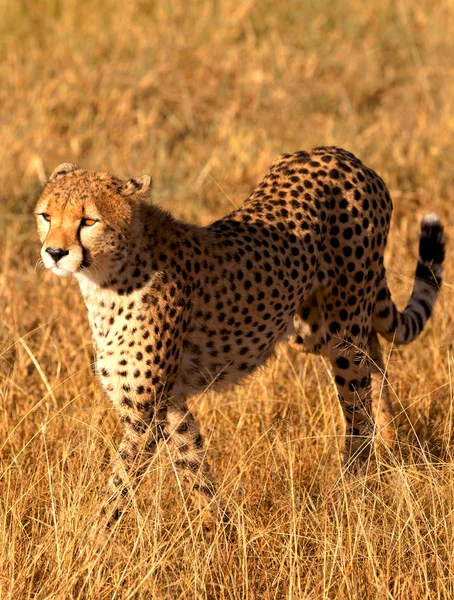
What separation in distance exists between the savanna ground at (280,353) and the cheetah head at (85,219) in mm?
401

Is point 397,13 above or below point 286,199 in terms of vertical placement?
below

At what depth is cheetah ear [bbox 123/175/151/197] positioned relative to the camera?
3.10 metres

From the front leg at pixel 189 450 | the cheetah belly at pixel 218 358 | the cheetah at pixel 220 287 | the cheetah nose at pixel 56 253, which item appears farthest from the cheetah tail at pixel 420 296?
the cheetah nose at pixel 56 253

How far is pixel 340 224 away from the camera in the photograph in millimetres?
3539

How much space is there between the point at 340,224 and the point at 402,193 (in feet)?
6.95

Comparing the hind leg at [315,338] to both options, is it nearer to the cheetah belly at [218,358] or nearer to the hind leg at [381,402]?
the hind leg at [381,402]

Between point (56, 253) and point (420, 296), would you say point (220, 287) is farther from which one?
point (420, 296)

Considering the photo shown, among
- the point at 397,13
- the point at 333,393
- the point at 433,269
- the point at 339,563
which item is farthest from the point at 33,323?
the point at 397,13

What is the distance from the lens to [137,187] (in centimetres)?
313

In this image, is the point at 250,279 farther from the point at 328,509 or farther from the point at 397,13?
the point at 397,13

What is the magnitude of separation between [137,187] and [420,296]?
1.19m

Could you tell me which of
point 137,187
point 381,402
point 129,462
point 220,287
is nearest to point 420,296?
point 381,402

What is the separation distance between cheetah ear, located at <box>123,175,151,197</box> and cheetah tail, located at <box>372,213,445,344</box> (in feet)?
3.31

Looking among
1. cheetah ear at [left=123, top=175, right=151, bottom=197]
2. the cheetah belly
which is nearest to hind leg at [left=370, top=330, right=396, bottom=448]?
the cheetah belly
